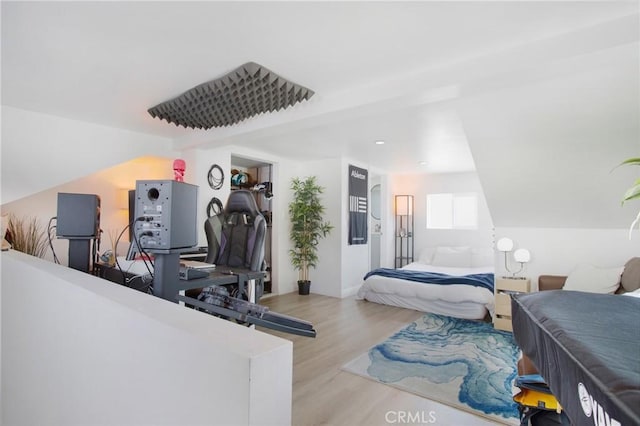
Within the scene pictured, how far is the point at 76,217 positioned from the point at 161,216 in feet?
4.78

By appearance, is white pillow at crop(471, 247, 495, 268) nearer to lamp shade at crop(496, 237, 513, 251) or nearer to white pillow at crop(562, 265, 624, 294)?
lamp shade at crop(496, 237, 513, 251)

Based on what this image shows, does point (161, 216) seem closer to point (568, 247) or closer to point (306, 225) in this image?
point (306, 225)

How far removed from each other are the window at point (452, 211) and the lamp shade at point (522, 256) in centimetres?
285

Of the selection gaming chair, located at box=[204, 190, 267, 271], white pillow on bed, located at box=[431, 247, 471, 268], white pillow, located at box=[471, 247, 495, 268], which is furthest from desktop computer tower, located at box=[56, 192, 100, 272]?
white pillow, located at box=[471, 247, 495, 268]

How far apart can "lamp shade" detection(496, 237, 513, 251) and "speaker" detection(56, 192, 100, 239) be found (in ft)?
13.8


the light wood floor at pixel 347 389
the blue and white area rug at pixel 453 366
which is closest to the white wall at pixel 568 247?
the blue and white area rug at pixel 453 366

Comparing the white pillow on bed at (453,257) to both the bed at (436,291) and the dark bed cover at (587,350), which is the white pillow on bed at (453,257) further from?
the dark bed cover at (587,350)

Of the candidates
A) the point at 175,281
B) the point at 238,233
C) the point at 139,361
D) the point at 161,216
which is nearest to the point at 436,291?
the point at 238,233

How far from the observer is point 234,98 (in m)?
2.75

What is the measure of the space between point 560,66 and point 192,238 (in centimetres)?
229

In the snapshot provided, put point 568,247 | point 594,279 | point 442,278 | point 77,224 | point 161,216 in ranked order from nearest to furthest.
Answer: point 161,216 → point 77,224 → point 594,279 → point 568,247 → point 442,278

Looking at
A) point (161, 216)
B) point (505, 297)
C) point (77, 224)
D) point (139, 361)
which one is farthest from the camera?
point (505, 297)

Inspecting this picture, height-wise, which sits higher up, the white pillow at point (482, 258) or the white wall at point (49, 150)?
the white wall at point (49, 150)

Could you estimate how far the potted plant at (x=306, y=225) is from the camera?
5.53 m
